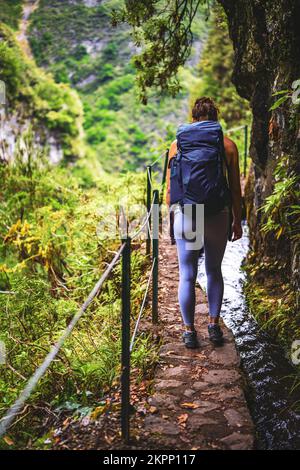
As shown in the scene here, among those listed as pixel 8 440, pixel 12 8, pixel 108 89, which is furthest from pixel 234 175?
pixel 108 89

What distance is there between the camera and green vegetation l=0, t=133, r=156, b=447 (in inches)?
136

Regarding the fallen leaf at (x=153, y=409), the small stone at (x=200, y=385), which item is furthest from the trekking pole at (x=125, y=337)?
the small stone at (x=200, y=385)

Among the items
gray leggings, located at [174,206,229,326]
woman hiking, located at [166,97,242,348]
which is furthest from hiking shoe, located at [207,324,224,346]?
gray leggings, located at [174,206,229,326]

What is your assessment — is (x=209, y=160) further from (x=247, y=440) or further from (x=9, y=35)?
(x=9, y=35)

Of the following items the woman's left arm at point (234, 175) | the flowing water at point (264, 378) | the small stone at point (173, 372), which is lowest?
the flowing water at point (264, 378)

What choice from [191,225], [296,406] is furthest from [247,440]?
[191,225]

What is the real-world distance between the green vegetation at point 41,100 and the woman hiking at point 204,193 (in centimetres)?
1398

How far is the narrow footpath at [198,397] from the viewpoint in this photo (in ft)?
9.21

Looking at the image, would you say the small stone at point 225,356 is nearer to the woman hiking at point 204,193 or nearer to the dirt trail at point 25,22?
the woman hiking at point 204,193

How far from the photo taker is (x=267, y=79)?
5320 millimetres

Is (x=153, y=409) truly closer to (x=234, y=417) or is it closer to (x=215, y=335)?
(x=234, y=417)

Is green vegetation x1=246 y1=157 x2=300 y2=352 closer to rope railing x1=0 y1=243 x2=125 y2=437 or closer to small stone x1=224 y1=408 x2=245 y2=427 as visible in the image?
small stone x1=224 y1=408 x2=245 y2=427

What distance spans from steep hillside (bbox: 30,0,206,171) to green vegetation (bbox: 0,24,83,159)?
32.4ft

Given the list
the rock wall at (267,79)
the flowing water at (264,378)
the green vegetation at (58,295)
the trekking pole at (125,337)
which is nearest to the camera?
the trekking pole at (125,337)
